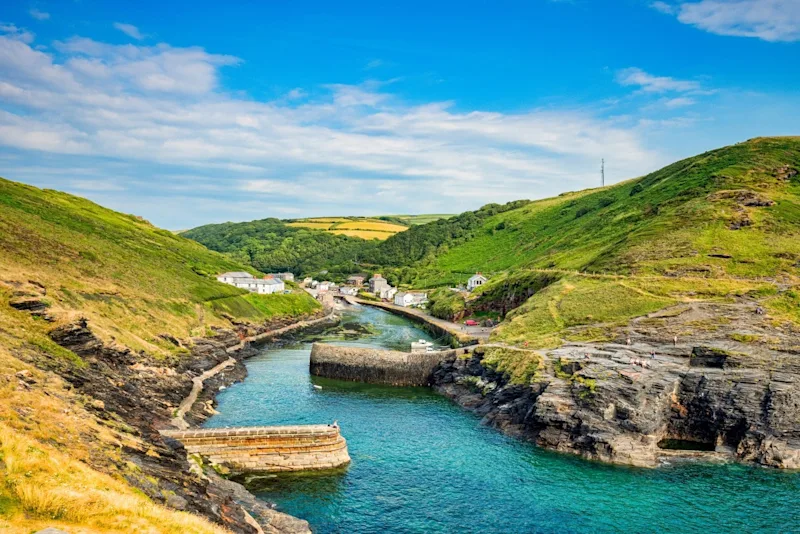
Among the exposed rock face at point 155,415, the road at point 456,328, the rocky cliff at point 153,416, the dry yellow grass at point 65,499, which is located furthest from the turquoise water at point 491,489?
the road at point 456,328

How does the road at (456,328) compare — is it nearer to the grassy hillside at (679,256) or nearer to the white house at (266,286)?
the grassy hillside at (679,256)

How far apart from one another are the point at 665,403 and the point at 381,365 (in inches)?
1562

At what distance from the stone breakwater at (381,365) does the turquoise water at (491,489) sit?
57.3ft

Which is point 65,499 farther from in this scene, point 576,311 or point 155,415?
point 576,311

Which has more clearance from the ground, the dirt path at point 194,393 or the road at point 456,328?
the road at point 456,328

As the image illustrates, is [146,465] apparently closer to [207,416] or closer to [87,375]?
[87,375]

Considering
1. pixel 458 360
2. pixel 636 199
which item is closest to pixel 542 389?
pixel 458 360

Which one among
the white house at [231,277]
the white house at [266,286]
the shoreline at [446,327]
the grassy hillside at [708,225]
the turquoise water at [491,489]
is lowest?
the turquoise water at [491,489]

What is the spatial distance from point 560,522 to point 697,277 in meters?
64.9

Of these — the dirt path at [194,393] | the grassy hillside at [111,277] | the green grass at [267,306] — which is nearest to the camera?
the dirt path at [194,393]

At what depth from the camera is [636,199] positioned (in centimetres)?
17188

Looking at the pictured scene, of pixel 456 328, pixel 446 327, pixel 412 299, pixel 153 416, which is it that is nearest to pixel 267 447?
pixel 153 416

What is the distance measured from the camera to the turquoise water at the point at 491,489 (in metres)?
41.8

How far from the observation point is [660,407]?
5891 cm
